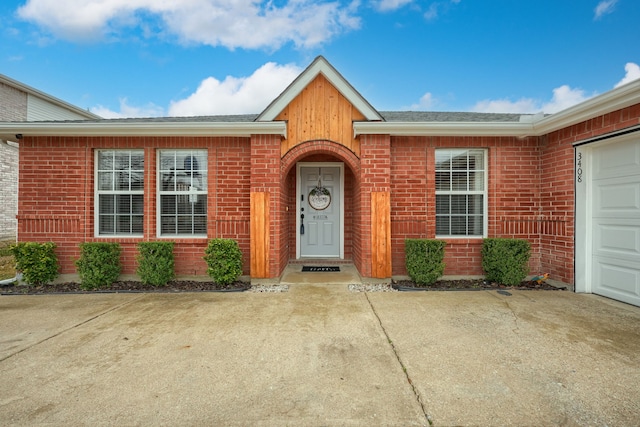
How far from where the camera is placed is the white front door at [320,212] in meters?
7.21

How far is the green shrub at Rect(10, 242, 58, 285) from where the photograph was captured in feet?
17.0

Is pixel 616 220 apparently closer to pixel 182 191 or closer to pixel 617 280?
pixel 617 280

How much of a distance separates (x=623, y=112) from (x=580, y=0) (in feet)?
23.1

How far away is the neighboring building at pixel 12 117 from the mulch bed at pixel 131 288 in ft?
28.2

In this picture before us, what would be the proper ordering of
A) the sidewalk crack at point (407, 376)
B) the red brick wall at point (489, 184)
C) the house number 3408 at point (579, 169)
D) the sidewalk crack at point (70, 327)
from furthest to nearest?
the red brick wall at point (489, 184), the house number 3408 at point (579, 169), the sidewalk crack at point (70, 327), the sidewalk crack at point (407, 376)

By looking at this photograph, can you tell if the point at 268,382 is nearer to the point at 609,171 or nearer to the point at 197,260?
the point at 197,260

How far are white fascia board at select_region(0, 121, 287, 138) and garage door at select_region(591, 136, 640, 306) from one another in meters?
5.51

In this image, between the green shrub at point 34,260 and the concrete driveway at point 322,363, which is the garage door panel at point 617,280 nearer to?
the concrete driveway at point 322,363

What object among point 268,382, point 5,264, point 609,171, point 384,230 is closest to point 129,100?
point 5,264

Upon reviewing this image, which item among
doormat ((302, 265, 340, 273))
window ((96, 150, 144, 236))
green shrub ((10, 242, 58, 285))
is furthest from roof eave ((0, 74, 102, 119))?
doormat ((302, 265, 340, 273))

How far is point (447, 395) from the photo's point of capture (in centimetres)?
214

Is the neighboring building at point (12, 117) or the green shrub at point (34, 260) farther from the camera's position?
the neighboring building at point (12, 117)

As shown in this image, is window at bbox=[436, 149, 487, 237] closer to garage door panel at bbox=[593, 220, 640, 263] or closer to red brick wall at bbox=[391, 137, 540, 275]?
red brick wall at bbox=[391, 137, 540, 275]

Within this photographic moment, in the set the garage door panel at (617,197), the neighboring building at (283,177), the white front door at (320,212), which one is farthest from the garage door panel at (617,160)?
the white front door at (320,212)
